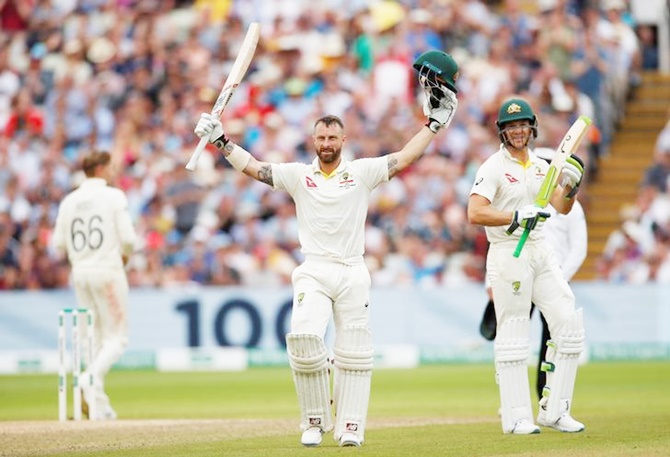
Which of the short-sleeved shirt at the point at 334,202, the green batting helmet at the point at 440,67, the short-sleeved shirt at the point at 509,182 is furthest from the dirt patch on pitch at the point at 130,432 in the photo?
the green batting helmet at the point at 440,67

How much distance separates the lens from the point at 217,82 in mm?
22453

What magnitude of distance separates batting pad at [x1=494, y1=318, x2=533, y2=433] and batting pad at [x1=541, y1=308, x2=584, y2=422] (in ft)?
0.63

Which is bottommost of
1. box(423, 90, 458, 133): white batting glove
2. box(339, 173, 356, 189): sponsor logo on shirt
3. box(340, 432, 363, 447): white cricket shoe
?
box(340, 432, 363, 447): white cricket shoe

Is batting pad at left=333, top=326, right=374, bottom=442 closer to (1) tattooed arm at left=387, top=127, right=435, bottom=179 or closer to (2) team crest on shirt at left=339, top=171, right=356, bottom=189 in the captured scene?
(2) team crest on shirt at left=339, top=171, right=356, bottom=189

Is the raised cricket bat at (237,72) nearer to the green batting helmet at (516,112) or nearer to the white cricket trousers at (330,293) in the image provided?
the white cricket trousers at (330,293)

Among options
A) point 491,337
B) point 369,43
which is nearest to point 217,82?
point 369,43

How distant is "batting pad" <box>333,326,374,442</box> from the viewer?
9219 mm

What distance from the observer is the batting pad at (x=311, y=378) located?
9.13 m

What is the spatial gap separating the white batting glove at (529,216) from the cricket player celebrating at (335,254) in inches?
26.9

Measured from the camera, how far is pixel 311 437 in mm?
9141

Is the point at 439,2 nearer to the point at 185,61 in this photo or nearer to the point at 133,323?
the point at 185,61

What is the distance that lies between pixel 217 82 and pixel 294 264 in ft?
13.2

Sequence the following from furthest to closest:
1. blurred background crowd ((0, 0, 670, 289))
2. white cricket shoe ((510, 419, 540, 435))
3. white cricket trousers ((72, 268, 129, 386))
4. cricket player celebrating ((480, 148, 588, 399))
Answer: blurred background crowd ((0, 0, 670, 289)), white cricket trousers ((72, 268, 129, 386)), cricket player celebrating ((480, 148, 588, 399)), white cricket shoe ((510, 419, 540, 435))

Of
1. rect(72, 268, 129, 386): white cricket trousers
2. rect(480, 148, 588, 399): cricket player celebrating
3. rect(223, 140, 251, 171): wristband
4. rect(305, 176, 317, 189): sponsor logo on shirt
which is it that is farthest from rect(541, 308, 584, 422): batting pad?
rect(72, 268, 129, 386): white cricket trousers
